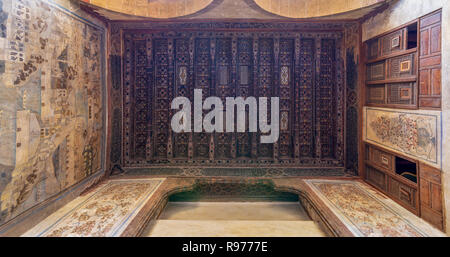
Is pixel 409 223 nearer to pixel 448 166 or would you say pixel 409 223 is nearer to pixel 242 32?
pixel 448 166

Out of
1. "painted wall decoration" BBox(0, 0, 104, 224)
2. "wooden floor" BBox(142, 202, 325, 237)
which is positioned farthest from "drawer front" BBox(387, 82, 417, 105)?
"painted wall decoration" BBox(0, 0, 104, 224)

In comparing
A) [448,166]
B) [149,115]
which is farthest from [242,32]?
[448,166]

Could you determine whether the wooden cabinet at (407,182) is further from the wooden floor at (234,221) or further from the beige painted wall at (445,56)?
the wooden floor at (234,221)

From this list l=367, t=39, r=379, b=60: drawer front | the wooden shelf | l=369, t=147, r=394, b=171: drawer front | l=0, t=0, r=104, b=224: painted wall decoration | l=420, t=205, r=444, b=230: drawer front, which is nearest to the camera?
l=0, t=0, r=104, b=224: painted wall decoration

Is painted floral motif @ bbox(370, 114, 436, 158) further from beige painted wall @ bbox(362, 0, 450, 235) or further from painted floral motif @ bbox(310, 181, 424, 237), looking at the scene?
painted floral motif @ bbox(310, 181, 424, 237)

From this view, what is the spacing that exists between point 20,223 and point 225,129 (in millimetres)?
3715

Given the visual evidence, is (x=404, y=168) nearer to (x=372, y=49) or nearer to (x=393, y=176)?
(x=393, y=176)

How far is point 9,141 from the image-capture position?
104 inches

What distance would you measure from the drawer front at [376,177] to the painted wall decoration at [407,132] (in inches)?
20.4

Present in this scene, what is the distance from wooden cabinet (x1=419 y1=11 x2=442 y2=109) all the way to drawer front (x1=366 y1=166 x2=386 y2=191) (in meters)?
1.47

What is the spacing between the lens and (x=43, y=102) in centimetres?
309

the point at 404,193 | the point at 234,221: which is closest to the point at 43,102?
the point at 234,221

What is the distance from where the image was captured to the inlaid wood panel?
203 inches

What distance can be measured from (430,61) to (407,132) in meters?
1.01
